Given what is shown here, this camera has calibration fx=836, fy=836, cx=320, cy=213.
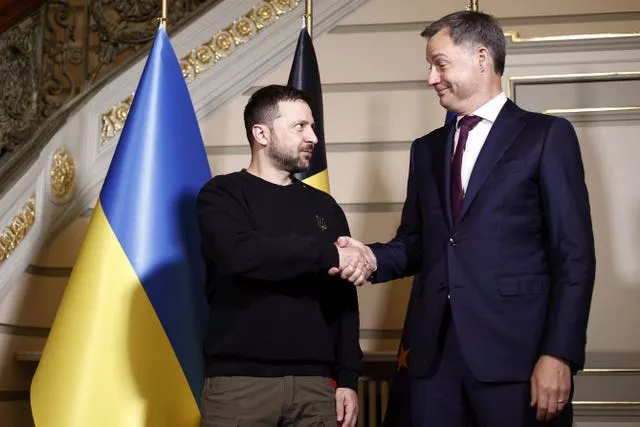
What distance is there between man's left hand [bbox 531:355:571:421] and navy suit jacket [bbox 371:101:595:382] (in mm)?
24

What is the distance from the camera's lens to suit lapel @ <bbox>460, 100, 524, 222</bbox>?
192cm

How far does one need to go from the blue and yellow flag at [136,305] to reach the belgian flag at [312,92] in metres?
0.43

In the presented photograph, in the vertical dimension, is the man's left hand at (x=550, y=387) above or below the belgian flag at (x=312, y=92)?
below

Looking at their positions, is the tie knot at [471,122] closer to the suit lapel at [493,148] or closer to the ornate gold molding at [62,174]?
the suit lapel at [493,148]

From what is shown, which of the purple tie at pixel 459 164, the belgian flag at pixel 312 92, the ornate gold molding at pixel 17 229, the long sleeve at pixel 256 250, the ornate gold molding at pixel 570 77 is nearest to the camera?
the long sleeve at pixel 256 250

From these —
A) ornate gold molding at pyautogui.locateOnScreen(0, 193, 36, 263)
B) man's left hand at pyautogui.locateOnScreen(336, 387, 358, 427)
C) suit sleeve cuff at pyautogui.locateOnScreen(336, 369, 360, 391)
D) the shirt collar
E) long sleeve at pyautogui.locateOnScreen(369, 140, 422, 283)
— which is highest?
the shirt collar

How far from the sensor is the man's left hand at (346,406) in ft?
6.53

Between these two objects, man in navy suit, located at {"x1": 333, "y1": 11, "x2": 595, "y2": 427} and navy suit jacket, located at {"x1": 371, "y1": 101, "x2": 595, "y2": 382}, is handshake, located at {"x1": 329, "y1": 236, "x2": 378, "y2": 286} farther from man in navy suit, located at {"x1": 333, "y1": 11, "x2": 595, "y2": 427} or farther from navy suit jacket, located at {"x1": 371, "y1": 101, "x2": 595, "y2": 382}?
navy suit jacket, located at {"x1": 371, "y1": 101, "x2": 595, "y2": 382}

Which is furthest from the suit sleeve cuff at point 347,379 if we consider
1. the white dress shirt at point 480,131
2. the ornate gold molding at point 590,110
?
the ornate gold molding at point 590,110

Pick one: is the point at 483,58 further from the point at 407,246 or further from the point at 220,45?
the point at 220,45

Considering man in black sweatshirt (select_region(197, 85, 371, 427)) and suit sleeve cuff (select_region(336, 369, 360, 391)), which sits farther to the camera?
suit sleeve cuff (select_region(336, 369, 360, 391))

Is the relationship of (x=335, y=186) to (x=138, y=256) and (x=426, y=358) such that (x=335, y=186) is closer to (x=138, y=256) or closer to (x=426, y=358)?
(x=138, y=256)

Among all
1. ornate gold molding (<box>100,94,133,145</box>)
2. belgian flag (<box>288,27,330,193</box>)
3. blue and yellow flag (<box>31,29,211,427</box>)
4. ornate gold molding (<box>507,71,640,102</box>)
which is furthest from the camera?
ornate gold molding (<box>100,94,133,145</box>)

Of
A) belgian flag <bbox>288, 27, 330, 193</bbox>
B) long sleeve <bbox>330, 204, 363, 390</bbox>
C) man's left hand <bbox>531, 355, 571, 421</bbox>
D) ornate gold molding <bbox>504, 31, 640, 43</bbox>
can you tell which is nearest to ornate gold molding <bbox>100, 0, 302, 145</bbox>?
belgian flag <bbox>288, 27, 330, 193</bbox>
